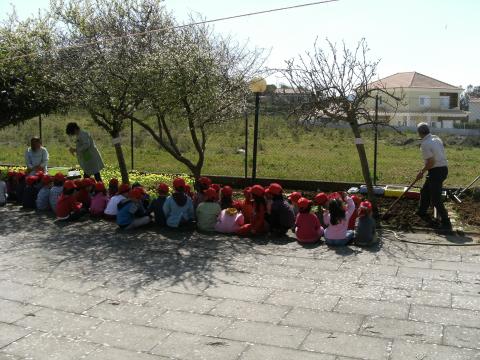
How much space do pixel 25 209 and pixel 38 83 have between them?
2.39m

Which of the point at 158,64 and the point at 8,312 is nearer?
the point at 8,312

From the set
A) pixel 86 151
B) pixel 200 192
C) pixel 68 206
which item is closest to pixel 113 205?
pixel 68 206

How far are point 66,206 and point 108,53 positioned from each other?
8.52 ft

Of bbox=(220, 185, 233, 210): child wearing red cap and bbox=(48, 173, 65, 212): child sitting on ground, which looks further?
bbox=(48, 173, 65, 212): child sitting on ground

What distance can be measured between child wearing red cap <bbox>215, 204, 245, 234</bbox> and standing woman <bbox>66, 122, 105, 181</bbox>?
361 centimetres

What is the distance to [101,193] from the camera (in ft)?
32.1

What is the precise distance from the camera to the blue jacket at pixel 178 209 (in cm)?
871

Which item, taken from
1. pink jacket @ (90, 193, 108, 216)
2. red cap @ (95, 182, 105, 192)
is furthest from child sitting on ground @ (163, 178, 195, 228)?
red cap @ (95, 182, 105, 192)

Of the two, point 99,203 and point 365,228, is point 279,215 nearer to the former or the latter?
point 365,228

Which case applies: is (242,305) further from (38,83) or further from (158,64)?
(38,83)

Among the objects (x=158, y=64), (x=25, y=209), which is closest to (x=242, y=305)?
(x=158, y=64)

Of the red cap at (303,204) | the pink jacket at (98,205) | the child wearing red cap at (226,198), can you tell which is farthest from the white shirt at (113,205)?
the red cap at (303,204)

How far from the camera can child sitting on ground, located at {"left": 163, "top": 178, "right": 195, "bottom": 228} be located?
871 cm

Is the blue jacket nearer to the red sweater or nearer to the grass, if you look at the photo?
the red sweater
